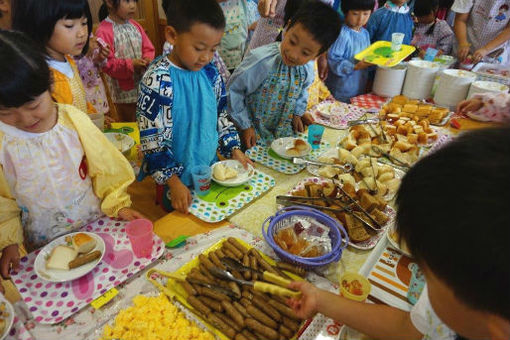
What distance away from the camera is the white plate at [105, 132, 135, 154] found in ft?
7.72

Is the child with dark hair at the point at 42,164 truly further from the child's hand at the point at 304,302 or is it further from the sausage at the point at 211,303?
the child's hand at the point at 304,302

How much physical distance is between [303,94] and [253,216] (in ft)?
4.26

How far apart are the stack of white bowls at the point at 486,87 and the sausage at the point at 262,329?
2.90 meters

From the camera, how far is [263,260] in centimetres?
124

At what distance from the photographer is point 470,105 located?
2.62 m

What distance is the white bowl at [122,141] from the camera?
2.34 meters

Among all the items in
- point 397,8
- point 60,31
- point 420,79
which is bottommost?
point 420,79

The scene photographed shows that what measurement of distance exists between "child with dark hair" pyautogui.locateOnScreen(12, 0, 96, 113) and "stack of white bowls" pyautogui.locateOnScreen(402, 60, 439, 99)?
279cm

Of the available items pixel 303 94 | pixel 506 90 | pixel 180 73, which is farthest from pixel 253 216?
pixel 506 90

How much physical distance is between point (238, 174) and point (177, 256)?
0.65 meters

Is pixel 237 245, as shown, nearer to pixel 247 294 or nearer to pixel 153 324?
pixel 247 294

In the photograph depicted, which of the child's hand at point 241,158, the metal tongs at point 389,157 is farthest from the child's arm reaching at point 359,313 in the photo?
the metal tongs at point 389,157

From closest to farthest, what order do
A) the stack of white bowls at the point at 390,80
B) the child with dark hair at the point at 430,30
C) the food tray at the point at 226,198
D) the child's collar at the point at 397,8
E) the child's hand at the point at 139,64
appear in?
the food tray at the point at 226,198 → the stack of white bowls at the point at 390,80 → the child's hand at the point at 139,64 → the child's collar at the point at 397,8 → the child with dark hair at the point at 430,30

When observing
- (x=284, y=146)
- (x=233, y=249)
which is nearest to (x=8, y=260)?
(x=233, y=249)
